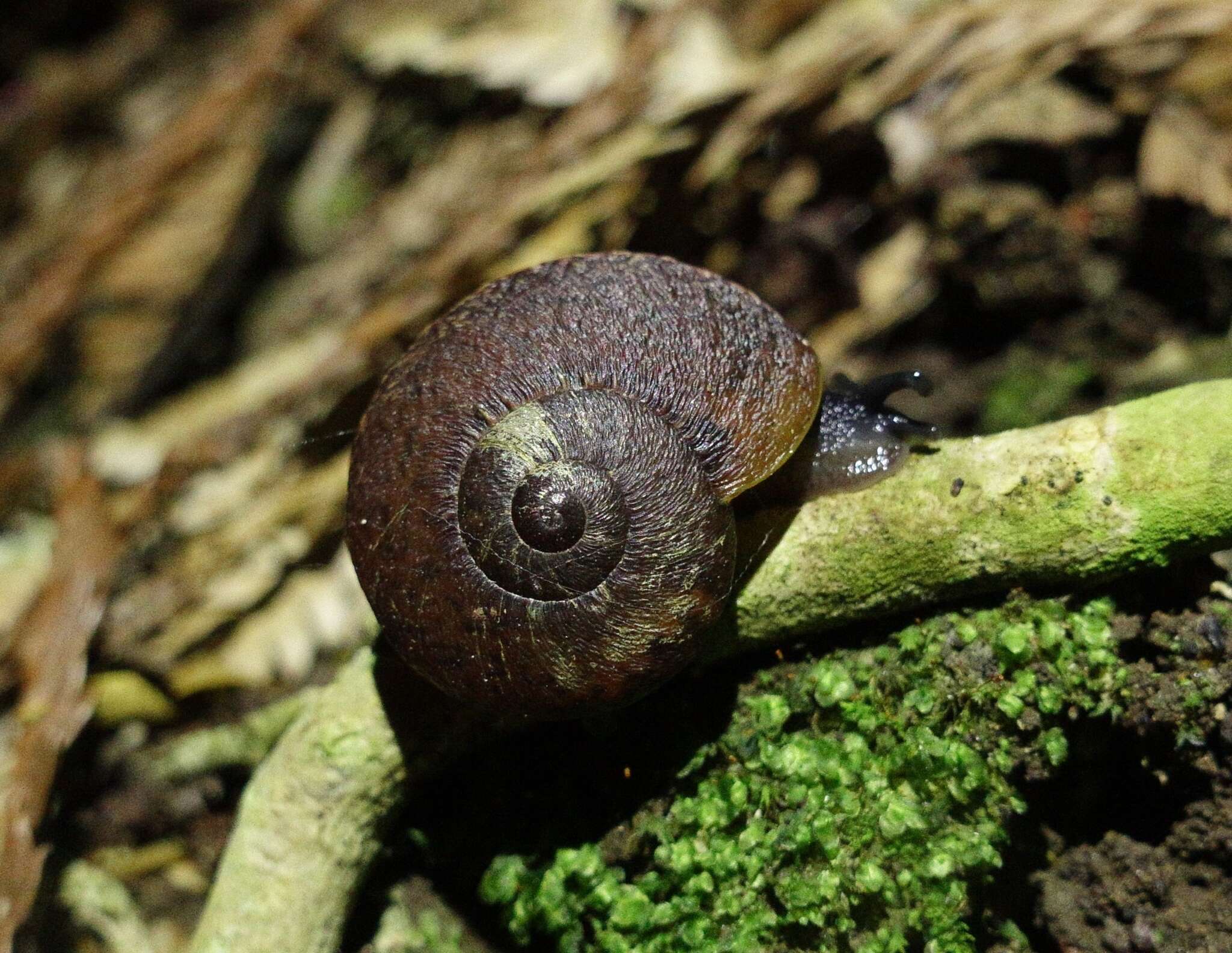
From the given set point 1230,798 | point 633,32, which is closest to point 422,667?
point 1230,798

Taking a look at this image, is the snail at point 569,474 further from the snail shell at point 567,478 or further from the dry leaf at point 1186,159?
the dry leaf at point 1186,159

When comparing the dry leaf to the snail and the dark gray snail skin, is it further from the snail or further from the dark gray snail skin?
the snail

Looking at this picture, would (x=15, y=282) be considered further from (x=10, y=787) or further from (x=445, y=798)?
(x=445, y=798)

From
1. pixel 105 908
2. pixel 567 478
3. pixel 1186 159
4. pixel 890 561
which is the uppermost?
pixel 567 478

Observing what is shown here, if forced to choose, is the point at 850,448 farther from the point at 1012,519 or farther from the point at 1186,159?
the point at 1186,159

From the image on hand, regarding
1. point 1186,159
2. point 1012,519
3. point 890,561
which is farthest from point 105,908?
point 1186,159

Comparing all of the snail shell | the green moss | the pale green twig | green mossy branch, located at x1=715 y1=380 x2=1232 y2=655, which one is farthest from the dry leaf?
the pale green twig
